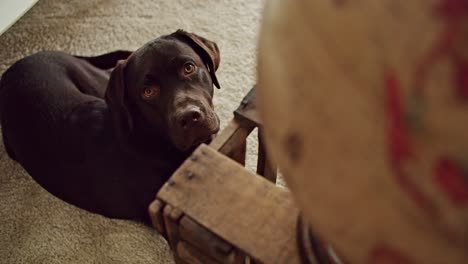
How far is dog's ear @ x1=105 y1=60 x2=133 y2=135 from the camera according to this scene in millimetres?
1543

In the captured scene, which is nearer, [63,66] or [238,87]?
[63,66]

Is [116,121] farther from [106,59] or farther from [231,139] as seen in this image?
[231,139]

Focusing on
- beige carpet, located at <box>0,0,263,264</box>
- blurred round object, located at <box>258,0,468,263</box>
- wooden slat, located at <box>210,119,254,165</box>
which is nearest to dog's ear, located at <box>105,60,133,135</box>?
beige carpet, located at <box>0,0,263,264</box>

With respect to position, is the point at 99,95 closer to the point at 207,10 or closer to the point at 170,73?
the point at 170,73

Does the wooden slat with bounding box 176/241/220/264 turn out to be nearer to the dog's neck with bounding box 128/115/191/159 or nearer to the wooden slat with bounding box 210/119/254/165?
the wooden slat with bounding box 210/119/254/165

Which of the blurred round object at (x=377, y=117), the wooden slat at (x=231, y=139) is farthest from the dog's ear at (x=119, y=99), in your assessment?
the blurred round object at (x=377, y=117)

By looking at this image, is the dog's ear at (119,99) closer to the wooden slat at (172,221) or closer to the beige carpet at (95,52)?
the beige carpet at (95,52)

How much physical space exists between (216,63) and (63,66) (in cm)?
53

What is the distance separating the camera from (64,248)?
1.81 m

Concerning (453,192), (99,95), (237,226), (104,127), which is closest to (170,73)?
(104,127)

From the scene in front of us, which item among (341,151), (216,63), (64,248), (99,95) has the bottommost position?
(64,248)

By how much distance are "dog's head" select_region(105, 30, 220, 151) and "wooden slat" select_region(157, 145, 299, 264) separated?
568 millimetres

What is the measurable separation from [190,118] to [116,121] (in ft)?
0.92

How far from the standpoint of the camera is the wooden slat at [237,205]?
31.9 inches
